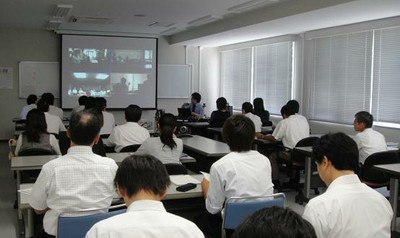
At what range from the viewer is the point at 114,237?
1.42m

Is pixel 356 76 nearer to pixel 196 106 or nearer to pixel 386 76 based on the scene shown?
pixel 386 76

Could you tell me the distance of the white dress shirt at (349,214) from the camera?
1.75m

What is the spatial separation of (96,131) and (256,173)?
1087 mm

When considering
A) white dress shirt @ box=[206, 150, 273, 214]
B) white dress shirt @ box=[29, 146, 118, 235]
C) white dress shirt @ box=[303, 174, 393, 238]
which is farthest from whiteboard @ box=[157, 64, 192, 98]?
white dress shirt @ box=[303, 174, 393, 238]

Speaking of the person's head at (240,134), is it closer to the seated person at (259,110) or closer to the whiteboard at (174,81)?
the seated person at (259,110)

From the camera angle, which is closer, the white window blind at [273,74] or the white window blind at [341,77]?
the white window blind at [341,77]

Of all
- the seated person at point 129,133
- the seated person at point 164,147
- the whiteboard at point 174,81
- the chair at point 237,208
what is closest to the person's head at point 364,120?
the seated person at point 164,147

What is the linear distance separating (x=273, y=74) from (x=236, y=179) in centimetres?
748

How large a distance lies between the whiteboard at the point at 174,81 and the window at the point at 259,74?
1069 mm

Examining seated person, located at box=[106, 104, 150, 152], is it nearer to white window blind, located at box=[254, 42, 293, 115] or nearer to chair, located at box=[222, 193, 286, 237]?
chair, located at box=[222, 193, 286, 237]

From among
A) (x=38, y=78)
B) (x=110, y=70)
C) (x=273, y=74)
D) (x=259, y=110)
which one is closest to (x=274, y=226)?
(x=259, y=110)

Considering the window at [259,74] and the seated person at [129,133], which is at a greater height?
the window at [259,74]

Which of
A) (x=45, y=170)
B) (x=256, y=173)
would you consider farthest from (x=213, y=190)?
(x=45, y=170)

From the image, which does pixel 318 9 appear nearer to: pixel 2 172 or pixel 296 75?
pixel 296 75
